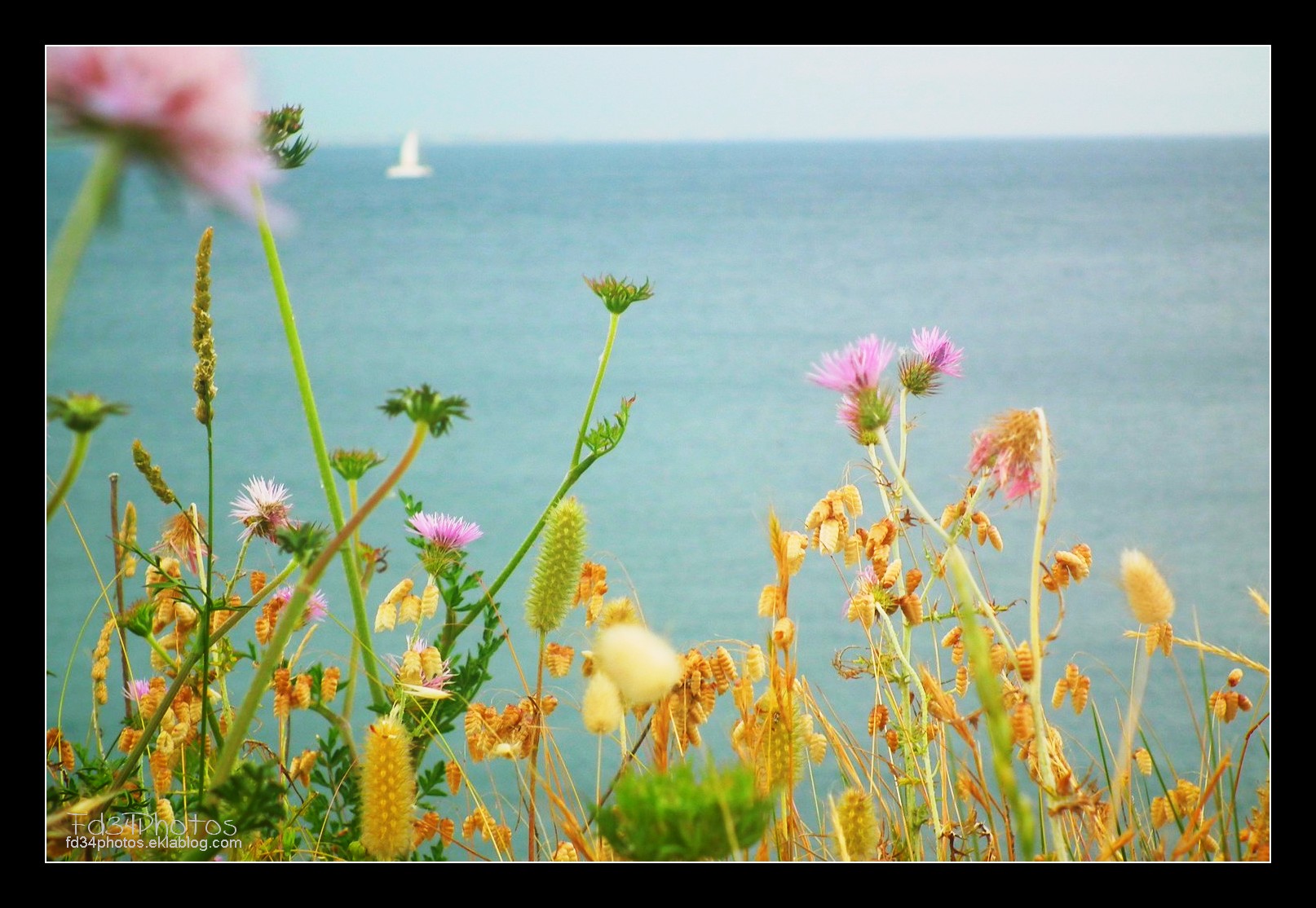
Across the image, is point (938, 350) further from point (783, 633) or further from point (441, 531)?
point (441, 531)

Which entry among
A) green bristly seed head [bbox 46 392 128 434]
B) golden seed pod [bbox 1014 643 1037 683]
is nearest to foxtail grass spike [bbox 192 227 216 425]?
green bristly seed head [bbox 46 392 128 434]

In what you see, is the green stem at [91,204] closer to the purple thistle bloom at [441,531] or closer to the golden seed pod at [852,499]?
the purple thistle bloom at [441,531]

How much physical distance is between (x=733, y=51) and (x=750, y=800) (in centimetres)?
105

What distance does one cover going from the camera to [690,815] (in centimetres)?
109

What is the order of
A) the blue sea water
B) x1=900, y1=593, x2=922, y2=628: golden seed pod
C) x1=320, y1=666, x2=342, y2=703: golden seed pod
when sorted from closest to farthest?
x1=900, y1=593, x2=922, y2=628: golden seed pod → x1=320, y1=666, x2=342, y2=703: golden seed pod → the blue sea water

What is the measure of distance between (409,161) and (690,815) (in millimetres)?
1231

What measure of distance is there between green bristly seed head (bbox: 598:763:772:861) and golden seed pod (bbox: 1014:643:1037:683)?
11.2 inches

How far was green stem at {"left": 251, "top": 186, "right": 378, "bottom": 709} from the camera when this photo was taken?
125 cm

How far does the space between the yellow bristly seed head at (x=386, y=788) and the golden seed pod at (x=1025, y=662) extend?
2.14ft

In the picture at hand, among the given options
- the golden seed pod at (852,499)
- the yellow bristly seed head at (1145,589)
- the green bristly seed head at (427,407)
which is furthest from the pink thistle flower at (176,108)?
the yellow bristly seed head at (1145,589)

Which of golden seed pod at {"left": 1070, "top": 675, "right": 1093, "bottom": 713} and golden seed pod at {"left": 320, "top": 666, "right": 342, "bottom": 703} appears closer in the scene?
golden seed pod at {"left": 1070, "top": 675, "right": 1093, "bottom": 713}

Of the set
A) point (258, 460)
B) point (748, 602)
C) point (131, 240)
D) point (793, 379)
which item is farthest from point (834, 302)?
point (131, 240)

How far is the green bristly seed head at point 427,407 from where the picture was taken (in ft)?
3.45

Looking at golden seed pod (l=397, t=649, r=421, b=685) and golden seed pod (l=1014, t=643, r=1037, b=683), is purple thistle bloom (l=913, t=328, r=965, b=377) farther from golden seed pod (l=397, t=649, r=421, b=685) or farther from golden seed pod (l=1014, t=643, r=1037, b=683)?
golden seed pod (l=397, t=649, r=421, b=685)
